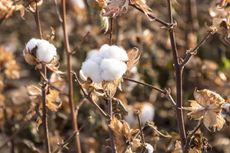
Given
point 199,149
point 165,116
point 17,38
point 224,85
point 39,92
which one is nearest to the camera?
point 199,149

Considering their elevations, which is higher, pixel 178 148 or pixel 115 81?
pixel 115 81

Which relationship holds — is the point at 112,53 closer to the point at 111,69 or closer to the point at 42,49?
the point at 111,69

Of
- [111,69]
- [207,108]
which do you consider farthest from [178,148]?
[111,69]

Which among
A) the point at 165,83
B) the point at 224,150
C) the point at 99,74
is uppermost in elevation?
the point at 99,74

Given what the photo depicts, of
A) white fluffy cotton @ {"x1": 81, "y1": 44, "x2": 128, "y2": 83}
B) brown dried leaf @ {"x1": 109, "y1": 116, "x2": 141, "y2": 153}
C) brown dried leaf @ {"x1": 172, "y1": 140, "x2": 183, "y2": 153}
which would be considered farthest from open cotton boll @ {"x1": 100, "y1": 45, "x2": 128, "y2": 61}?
brown dried leaf @ {"x1": 172, "y1": 140, "x2": 183, "y2": 153}

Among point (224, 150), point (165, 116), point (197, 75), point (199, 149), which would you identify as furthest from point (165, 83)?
point (199, 149)

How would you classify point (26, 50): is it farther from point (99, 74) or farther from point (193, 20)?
point (193, 20)

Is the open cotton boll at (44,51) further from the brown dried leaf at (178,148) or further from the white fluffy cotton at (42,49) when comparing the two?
the brown dried leaf at (178,148)
